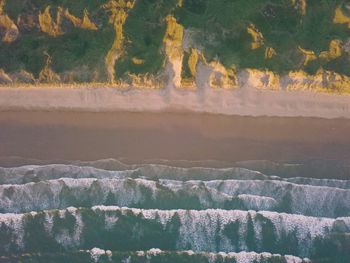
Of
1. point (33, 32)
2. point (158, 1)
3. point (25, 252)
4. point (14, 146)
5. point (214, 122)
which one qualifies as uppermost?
point (158, 1)

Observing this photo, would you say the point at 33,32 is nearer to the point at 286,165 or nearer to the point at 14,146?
the point at 14,146

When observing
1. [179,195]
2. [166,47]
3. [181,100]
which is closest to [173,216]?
[179,195]

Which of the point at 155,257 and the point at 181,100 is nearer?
the point at 155,257

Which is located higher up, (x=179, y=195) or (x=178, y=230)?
(x=179, y=195)

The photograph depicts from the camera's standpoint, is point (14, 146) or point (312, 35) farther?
point (14, 146)

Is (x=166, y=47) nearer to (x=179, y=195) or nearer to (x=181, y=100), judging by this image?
(x=181, y=100)

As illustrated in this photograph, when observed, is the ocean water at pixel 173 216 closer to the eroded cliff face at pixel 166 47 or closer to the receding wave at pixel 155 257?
the receding wave at pixel 155 257

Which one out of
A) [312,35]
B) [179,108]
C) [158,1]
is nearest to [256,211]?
[179,108]
